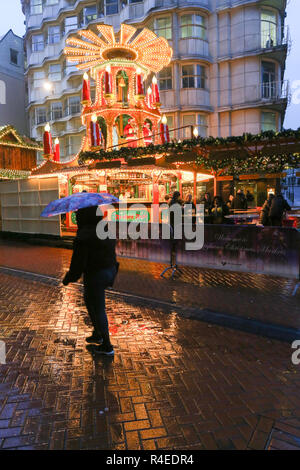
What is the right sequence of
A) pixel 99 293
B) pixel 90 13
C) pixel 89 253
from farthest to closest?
pixel 90 13, pixel 99 293, pixel 89 253

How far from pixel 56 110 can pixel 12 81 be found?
8426 millimetres

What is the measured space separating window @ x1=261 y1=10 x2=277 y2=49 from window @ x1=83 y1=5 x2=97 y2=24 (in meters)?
15.7

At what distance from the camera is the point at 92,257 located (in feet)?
13.6

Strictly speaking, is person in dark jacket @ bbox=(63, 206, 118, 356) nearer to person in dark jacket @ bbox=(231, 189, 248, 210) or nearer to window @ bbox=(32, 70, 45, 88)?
person in dark jacket @ bbox=(231, 189, 248, 210)

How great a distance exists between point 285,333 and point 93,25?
33184mm

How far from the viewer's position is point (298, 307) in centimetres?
600

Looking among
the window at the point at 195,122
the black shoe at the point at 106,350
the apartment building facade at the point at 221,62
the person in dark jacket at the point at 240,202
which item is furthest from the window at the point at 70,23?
the black shoe at the point at 106,350

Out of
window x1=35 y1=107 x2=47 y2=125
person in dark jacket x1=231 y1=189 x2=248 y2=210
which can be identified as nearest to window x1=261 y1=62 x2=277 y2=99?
person in dark jacket x1=231 y1=189 x2=248 y2=210

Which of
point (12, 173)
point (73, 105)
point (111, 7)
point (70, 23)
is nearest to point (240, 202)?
point (12, 173)

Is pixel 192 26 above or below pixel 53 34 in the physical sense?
below

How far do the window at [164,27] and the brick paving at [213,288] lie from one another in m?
22.1

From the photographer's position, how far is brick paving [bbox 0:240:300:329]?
5859 mm

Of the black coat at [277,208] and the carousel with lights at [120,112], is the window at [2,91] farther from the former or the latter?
the black coat at [277,208]

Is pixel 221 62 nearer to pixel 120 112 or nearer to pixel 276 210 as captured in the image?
pixel 120 112
